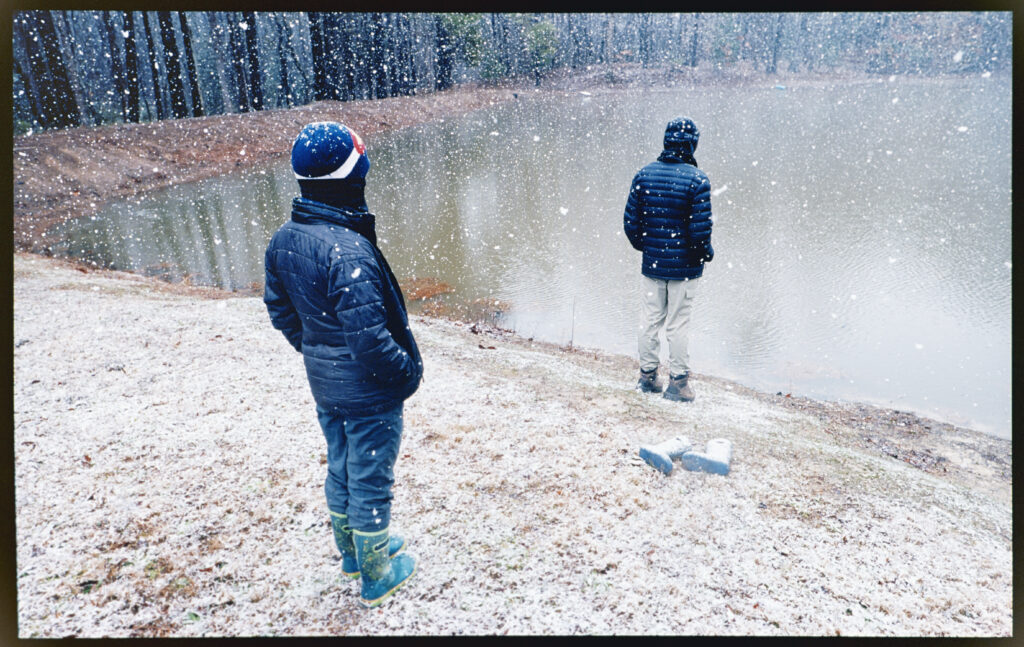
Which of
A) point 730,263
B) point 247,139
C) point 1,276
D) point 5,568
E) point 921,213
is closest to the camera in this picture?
point 5,568

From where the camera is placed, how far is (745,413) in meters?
4.16

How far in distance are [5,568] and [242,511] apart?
90 cm

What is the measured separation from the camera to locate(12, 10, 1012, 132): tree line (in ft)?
42.4

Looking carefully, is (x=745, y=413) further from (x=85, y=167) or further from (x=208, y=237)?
(x=85, y=167)

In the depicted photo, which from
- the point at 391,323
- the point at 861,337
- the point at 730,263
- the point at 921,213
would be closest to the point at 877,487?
the point at 391,323

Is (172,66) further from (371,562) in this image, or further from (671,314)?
(371,562)

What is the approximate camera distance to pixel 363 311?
176 cm

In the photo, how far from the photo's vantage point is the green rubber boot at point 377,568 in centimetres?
211

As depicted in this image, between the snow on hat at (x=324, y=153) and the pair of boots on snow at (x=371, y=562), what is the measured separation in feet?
3.98

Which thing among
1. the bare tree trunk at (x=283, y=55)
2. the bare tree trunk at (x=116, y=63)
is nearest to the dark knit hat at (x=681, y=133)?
the bare tree trunk at (x=283, y=55)

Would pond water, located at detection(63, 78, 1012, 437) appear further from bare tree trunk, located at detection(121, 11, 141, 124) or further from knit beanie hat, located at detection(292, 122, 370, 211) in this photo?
bare tree trunk, located at detection(121, 11, 141, 124)

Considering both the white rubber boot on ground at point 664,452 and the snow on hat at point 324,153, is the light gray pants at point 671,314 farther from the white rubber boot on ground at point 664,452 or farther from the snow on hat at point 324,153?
the snow on hat at point 324,153

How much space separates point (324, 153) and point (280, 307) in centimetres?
57

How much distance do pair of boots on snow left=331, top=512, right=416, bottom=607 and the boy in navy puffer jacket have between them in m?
2.34
